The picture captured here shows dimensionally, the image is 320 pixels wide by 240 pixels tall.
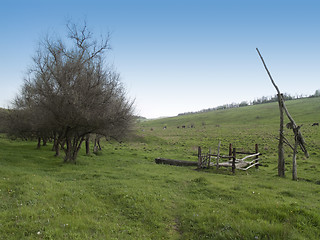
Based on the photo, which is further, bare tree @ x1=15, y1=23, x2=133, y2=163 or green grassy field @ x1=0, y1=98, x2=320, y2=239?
bare tree @ x1=15, y1=23, x2=133, y2=163

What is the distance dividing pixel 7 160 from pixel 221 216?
19314 mm

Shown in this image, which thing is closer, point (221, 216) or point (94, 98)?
point (221, 216)

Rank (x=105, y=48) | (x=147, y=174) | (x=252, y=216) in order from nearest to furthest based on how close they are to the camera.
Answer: (x=252, y=216)
(x=147, y=174)
(x=105, y=48)

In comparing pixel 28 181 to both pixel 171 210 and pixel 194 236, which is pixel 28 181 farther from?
pixel 194 236

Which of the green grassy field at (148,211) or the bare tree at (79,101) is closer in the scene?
the green grassy field at (148,211)

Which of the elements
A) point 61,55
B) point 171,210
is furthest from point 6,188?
point 61,55

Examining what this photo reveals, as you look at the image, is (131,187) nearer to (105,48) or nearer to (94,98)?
(94,98)

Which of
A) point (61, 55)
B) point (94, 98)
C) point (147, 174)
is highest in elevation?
point (61, 55)

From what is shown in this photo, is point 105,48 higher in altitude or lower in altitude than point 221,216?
higher

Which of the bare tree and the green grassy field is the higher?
the bare tree

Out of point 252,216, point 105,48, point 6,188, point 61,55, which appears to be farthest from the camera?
point 105,48

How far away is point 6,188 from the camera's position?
35.3 ft

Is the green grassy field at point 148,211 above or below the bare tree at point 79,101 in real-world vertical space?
below

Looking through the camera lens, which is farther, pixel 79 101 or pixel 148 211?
pixel 79 101
